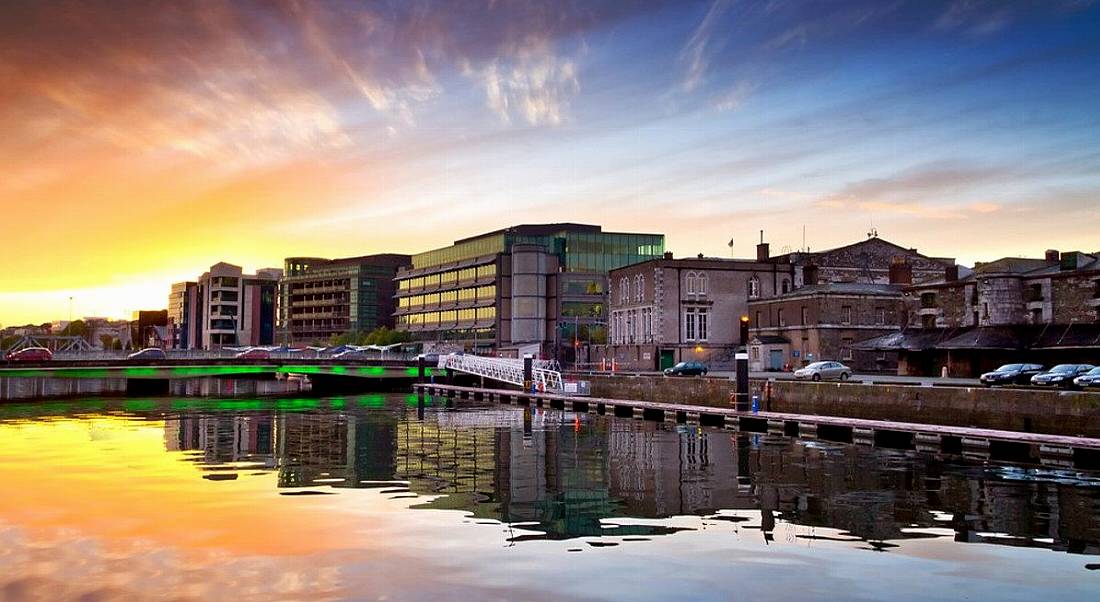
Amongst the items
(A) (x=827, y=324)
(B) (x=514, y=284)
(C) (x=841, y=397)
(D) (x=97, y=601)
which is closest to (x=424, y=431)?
(C) (x=841, y=397)

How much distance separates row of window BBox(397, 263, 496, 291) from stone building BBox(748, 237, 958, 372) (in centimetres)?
7452

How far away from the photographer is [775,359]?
308 ft

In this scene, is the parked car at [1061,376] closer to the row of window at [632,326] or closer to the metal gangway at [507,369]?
the metal gangway at [507,369]

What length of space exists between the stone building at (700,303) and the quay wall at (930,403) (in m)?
36.0

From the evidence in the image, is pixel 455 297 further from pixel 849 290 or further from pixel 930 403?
pixel 930 403

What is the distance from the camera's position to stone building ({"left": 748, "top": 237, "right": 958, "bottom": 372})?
290 ft

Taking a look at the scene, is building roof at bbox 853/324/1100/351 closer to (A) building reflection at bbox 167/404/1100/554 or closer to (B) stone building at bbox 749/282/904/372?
(B) stone building at bbox 749/282/904/372

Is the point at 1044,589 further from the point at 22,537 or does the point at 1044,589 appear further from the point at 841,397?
the point at 841,397

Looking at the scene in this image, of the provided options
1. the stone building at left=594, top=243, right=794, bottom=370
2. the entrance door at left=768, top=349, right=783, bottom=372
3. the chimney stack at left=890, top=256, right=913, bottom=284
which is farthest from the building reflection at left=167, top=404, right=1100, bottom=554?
the chimney stack at left=890, top=256, right=913, bottom=284

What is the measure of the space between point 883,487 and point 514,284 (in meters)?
135

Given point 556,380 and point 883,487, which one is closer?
point 883,487

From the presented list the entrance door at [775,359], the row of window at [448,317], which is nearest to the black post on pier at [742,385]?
the entrance door at [775,359]

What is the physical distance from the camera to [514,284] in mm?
163500

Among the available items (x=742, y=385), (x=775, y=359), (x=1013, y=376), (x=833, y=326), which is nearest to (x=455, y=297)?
(x=775, y=359)
